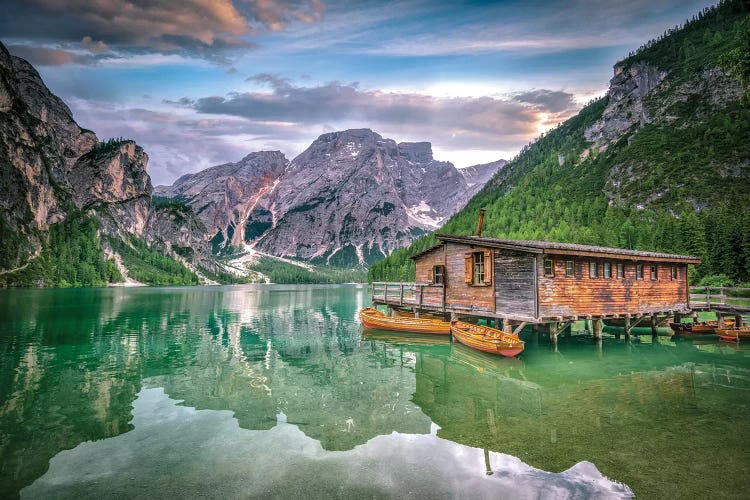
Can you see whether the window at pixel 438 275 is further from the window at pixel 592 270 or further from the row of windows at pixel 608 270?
the window at pixel 592 270

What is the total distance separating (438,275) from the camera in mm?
38000

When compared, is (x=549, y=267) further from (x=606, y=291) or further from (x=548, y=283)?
(x=606, y=291)

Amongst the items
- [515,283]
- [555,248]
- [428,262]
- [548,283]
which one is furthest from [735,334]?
[428,262]

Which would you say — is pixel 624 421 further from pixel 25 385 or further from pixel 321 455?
pixel 25 385

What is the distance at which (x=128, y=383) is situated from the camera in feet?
66.2

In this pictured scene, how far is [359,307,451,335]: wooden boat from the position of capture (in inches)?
1393

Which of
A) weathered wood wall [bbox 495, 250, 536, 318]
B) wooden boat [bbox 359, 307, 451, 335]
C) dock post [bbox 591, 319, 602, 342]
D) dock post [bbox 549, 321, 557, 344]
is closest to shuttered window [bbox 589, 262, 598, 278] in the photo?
dock post [bbox 591, 319, 602, 342]

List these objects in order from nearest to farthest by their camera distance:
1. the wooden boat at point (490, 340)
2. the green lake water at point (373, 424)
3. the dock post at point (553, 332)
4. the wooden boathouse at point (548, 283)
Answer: the green lake water at point (373, 424)
the wooden boat at point (490, 340)
the wooden boathouse at point (548, 283)
the dock post at point (553, 332)

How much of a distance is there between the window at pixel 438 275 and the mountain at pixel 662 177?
5306 cm

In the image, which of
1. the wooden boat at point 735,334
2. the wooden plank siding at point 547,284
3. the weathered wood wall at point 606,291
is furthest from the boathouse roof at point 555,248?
the wooden boat at point 735,334

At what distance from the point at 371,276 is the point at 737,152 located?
420 ft

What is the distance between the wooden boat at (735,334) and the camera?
31452 millimetres

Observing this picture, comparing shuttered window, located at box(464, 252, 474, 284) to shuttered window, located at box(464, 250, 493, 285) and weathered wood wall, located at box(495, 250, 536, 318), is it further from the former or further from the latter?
weathered wood wall, located at box(495, 250, 536, 318)

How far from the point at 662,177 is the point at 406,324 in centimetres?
13131
